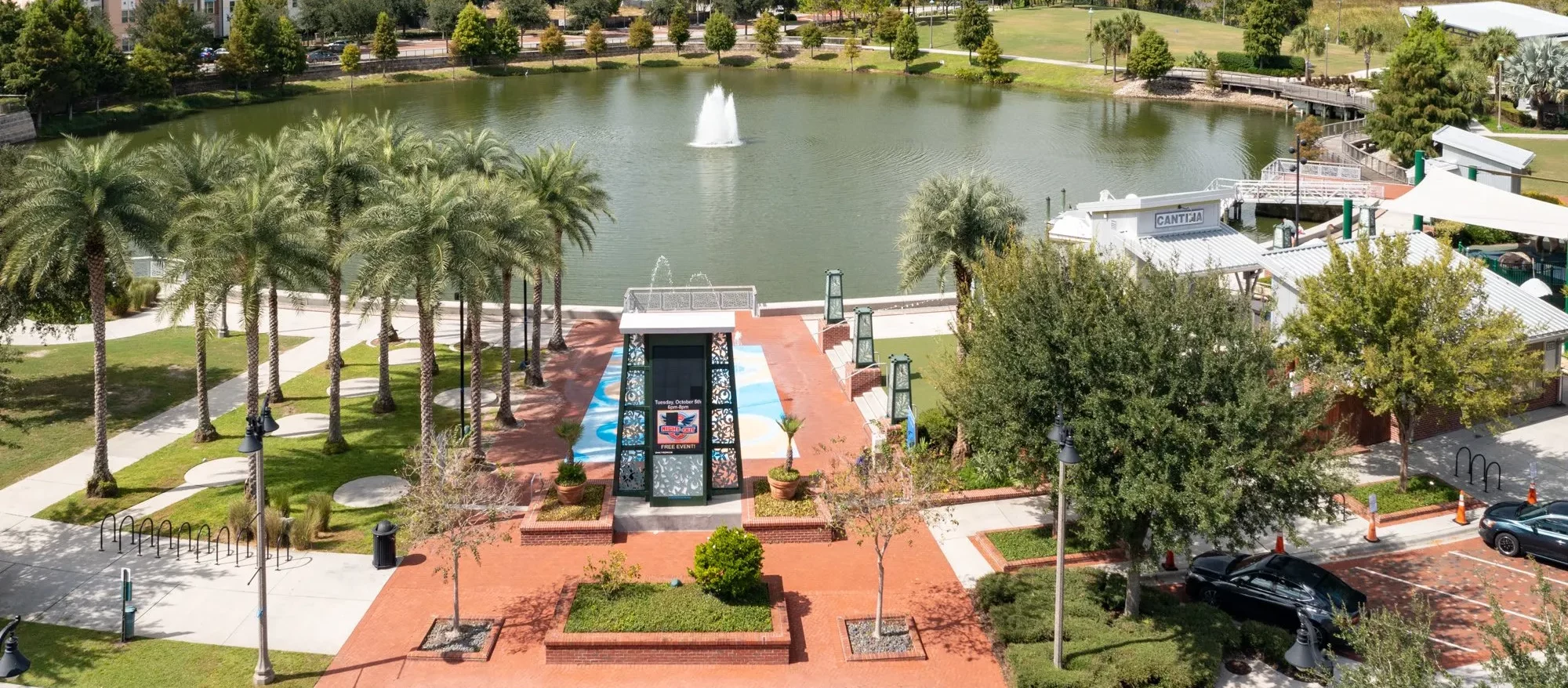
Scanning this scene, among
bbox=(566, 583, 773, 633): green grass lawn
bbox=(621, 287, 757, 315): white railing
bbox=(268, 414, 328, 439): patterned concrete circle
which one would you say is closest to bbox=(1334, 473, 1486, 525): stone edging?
bbox=(566, 583, 773, 633): green grass lawn

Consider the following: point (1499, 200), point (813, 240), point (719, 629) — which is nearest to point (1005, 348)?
point (719, 629)

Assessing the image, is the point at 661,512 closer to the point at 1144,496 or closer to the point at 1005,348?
the point at 1005,348

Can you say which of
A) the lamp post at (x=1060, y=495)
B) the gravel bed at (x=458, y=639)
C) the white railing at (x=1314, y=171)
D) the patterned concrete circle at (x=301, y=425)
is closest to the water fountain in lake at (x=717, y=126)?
the white railing at (x=1314, y=171)

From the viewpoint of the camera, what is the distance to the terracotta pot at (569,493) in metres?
28.8

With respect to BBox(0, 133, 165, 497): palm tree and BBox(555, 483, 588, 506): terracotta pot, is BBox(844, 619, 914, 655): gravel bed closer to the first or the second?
BBox(555, 483, 588, 506): terracotta pot

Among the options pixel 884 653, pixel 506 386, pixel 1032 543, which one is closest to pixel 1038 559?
pixel 1032 543

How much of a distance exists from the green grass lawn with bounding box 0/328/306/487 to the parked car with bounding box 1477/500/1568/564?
104 ft

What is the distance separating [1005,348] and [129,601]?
17.2m

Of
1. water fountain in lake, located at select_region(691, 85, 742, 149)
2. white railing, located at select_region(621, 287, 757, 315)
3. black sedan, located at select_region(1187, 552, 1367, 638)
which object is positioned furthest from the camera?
water fountain in lake, located at select_region(691, 85, 742, 149)

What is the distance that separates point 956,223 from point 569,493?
1428 cm

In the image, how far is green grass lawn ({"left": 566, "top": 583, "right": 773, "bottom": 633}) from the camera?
2348 cm

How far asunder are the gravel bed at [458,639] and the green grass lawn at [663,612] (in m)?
1.67

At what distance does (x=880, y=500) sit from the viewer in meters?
24.0

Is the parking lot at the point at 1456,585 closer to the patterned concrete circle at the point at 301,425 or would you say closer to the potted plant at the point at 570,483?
the potted plant at the point at 570,483
